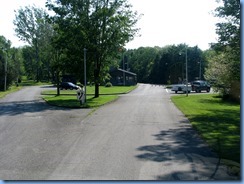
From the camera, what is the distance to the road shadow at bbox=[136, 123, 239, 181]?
7.49m

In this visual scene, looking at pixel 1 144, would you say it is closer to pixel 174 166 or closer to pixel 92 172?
pixel 92 172

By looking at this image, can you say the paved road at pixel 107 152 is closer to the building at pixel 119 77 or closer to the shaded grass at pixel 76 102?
the shaded grass at pixel 76 102

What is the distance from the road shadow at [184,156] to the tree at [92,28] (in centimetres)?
2327

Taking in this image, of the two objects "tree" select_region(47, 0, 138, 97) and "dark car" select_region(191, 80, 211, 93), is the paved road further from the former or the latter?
"dark car" select_region(191, 80, 211, 93)

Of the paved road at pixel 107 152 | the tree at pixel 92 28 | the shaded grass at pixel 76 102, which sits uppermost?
the tree at pixel 92 28

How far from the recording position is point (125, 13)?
37125mm

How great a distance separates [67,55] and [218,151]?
91.1ft

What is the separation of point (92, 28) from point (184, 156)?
27.6m

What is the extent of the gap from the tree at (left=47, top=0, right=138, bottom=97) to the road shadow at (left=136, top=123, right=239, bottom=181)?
23.3 m

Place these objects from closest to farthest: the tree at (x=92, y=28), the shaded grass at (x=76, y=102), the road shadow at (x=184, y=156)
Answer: the road shadow at (x=184, y=156), the shaded grass at (x=76, y=102), the tree at (x=92, y=28)

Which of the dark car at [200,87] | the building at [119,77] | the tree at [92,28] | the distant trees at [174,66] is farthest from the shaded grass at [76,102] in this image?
the distant trees at [174,66]

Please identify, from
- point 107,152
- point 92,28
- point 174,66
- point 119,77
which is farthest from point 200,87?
point 174,66

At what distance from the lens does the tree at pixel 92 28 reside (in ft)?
115

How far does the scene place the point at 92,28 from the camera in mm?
35312
